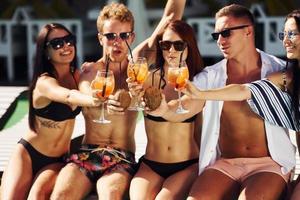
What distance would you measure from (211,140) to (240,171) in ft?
0.83

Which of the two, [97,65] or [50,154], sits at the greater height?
[97,65]

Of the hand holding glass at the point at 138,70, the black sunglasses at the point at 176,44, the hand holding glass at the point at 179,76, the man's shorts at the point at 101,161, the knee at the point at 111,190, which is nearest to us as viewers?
the hand holding glass at the point at 179,76

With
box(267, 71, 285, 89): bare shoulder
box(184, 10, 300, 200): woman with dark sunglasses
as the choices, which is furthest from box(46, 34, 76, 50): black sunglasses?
box(267, 71, 285, 89): bare shoulder

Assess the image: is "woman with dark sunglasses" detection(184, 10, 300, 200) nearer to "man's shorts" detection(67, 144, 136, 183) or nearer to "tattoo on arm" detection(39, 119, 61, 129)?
"man's shorts" detection(67, 144, 136, 183)

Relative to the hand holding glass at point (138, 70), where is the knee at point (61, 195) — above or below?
below

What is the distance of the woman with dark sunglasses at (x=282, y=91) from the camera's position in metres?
4.74

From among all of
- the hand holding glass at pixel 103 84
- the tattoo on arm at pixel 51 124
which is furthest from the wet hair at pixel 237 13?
the tattoo on arm at pixel 51 124

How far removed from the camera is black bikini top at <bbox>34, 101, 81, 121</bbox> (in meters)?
5.26

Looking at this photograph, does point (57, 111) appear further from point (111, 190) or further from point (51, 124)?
point (111, 190)

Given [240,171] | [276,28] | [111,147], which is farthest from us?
[276,28]

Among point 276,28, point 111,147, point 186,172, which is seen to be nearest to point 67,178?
point 111,147

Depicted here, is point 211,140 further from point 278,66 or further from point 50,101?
point 50,101

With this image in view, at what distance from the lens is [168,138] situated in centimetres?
505

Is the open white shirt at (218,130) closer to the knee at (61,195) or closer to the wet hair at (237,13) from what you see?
the wet hair at (237,13)
